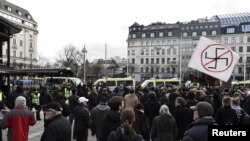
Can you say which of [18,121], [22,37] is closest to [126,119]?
[18,121]

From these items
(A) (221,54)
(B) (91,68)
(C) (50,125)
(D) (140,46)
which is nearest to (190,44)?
(D) (140,46)

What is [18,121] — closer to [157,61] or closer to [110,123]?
[110,123]

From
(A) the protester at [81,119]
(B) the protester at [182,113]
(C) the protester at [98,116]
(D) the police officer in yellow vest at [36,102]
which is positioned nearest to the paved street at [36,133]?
(D) the police officer in yellow vest at [36,102]

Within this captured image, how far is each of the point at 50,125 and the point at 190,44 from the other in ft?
375

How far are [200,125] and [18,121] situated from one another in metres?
4.45

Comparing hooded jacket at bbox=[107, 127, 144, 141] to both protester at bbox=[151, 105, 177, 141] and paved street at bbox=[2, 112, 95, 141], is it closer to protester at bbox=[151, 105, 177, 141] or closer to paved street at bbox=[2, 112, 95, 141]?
protester at bbox=[151, 105, 177, 141]

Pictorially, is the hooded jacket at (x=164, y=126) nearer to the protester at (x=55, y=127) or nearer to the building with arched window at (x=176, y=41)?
the protester at (x=55, y=127)

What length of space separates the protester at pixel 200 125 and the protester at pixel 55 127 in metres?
1.99

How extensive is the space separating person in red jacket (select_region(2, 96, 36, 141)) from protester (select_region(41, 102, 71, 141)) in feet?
7.02

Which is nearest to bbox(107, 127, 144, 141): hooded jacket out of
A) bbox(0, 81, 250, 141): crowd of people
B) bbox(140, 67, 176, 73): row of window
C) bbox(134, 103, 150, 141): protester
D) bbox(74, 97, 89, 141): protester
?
bbox(0, 81, 250, 141): crowd of people

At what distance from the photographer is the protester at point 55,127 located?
6.27 metres

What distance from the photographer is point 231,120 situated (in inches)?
384

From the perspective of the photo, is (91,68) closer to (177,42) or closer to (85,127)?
(177,42)

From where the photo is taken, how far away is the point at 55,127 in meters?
6.28
